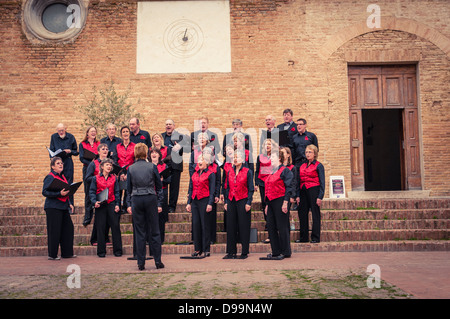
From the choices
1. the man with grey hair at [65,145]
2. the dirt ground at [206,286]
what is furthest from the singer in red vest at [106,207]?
the dirt ground at [206,286]

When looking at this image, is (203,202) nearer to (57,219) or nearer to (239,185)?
(239,185)

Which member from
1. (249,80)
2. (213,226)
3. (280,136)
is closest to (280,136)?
(280,136)

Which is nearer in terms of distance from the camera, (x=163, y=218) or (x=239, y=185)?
(x=239, y=185)

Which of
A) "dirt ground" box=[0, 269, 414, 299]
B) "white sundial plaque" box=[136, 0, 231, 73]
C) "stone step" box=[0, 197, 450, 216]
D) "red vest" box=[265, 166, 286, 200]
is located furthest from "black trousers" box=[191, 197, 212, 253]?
"white sundial plaque" box=[136, 0, 231, 73]

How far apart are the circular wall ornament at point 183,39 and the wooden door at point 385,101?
4483 mm

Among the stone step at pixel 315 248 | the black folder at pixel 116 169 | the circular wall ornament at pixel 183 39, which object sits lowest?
the stone step at pixel 315 248

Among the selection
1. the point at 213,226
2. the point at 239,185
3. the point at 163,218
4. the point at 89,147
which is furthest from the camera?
the point at 89,147

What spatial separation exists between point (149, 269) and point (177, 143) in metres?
3.89

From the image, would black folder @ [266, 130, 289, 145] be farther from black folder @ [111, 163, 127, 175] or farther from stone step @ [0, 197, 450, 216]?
black folder @ [111, 163, 127, 175]

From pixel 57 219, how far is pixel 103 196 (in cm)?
88

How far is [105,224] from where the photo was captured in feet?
29.5

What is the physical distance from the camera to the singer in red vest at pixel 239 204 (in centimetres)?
827

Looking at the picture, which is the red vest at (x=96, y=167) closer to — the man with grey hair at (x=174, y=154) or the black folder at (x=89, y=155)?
the black folder at (x=89, y=155)
